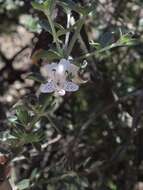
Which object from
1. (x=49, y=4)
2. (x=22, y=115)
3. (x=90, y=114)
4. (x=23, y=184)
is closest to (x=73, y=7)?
(x=49, y=4)

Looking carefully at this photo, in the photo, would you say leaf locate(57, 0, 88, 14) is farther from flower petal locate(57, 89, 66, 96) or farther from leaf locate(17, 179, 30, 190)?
leaf locate(17, 179, 30, 190)

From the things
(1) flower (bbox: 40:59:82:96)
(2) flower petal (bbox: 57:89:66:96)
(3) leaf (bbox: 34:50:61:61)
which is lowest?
(2) flower petal (bbox: 57:89:66:96)

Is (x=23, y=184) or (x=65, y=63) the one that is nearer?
(x=65, y=63)

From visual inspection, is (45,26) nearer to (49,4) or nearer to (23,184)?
(49,4)

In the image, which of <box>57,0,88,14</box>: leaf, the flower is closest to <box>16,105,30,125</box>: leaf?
the flower

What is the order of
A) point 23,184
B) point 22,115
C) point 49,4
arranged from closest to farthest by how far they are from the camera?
point 49,4 < point 22,115 < point 23,184

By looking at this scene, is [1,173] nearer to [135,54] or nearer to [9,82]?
[9,82]

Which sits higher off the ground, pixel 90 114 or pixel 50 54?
pixel 50 54

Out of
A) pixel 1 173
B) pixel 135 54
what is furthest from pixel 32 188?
pixel 135 54
